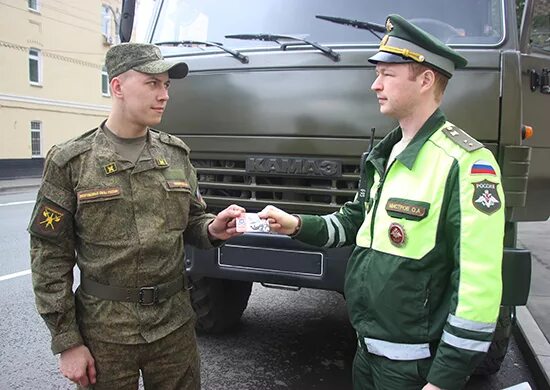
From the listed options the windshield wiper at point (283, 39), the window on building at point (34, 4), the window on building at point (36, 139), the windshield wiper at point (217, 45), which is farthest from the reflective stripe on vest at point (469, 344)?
the window on building at point (34, 4)

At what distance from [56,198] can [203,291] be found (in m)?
2.06

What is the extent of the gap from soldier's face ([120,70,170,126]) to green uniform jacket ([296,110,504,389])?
0.85m

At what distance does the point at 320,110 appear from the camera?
3018 millimetres

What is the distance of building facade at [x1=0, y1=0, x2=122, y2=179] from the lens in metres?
19.9

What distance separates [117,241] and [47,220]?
0.79 ft

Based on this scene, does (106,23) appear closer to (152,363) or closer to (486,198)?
(152,363)

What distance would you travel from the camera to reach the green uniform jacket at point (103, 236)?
6.28 ft

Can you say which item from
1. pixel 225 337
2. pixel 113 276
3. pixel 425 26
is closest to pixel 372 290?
pixel 113 276

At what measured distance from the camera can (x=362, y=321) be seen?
1.91 meters

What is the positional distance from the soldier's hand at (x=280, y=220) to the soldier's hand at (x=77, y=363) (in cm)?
80

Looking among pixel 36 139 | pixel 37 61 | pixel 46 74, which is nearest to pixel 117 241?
pixel 36 139

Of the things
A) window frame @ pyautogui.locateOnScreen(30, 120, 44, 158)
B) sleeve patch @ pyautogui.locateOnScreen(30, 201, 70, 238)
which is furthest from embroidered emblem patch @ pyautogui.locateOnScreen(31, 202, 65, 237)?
window frame @ pyautogui.locateOnScreen(30, 120, 44, 158)

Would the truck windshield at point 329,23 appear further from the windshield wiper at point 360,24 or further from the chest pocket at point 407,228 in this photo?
the chest pocket at point 407,228

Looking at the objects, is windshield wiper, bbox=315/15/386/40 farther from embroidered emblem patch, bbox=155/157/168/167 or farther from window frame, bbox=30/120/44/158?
window frame, bbox=30/120/44/158
